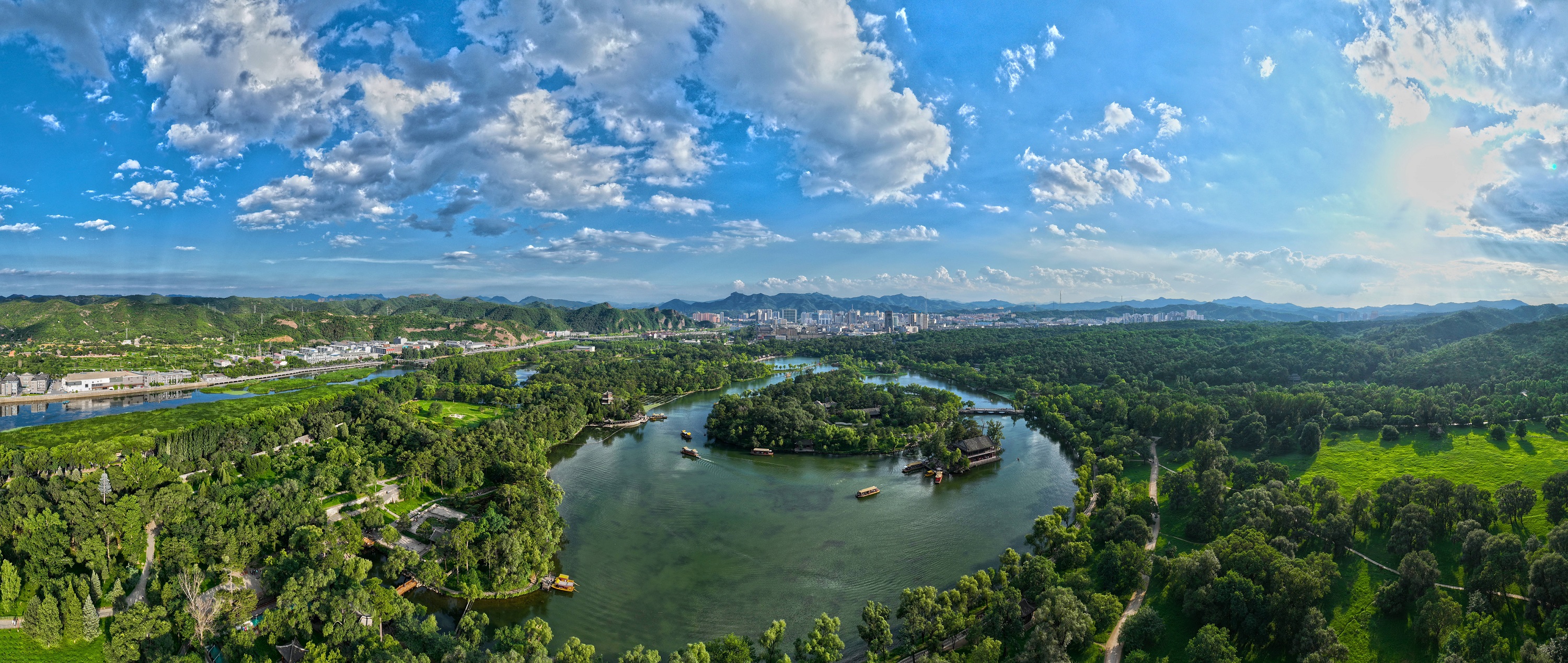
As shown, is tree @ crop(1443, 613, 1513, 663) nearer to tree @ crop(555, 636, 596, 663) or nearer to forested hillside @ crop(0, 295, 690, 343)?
tree @ crop(555, 636, 596, 663)

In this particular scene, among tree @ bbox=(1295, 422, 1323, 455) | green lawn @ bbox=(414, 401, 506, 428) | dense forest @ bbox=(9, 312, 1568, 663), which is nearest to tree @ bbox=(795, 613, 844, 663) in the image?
dense forest @ bbox=(9, 312, 1568, 663)

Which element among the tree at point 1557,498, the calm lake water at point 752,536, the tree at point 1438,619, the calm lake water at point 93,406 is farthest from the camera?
the calm lake water at point 93,406

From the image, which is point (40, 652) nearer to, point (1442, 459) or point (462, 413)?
point (462, 413)

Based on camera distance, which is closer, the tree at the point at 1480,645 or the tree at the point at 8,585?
the tree at the point at 1480,645

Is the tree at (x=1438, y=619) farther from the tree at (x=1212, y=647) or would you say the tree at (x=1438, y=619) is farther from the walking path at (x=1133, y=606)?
the walking path at (x=1133, y=606)

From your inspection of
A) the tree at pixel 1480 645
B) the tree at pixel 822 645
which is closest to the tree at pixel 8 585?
the tree at pixel 822 645

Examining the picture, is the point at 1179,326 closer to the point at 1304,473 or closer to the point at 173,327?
the point at 1304,473
